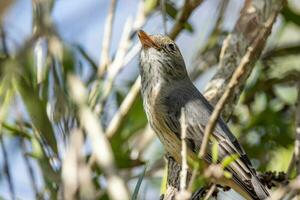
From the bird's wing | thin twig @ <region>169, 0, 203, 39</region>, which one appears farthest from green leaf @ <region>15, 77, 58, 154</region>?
thin twig @ <region>169, 0, 203, 39</region>

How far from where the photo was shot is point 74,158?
2486 millimetres

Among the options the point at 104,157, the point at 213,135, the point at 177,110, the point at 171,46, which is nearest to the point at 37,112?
the point at 104,157

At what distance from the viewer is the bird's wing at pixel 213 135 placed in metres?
4.71

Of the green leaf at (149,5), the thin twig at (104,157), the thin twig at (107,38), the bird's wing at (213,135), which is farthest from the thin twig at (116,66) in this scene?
the thin twig at (104,157)

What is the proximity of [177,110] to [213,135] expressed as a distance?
1.37ft

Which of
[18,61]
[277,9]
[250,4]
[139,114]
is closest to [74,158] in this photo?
[18,61]

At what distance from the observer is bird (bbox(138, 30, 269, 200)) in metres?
4.76

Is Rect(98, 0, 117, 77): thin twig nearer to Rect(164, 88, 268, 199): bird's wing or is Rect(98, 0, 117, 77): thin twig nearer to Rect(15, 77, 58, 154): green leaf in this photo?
Rect(164, 88, 268, 199): bird's wing

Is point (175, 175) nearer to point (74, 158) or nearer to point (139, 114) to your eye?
point (139, 114)

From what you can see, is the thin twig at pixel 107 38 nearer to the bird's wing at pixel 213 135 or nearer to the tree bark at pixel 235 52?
the bird's wing at pixel 213 135

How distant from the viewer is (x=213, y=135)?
4.95 meters

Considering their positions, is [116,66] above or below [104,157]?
above

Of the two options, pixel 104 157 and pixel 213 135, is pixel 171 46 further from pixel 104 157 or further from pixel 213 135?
pixel 104 157

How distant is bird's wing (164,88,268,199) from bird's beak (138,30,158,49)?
481 millimetres
